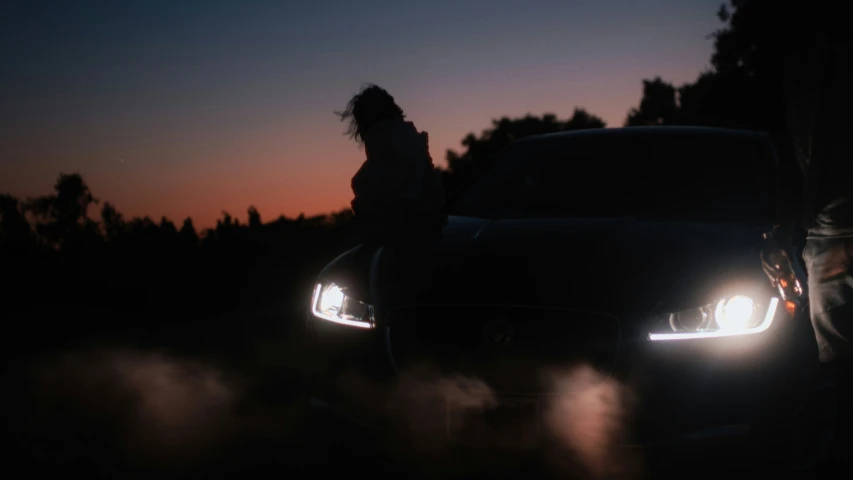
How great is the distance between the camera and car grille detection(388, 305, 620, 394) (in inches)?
148

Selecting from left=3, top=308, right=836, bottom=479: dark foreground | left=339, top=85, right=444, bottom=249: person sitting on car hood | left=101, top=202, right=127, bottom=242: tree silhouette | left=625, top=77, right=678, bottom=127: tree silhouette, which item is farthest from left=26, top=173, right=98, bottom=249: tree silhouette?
left=625, top=77, right=678, bottom=127: tree silhouette

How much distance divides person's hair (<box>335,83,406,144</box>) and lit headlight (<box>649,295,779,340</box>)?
7.77ft

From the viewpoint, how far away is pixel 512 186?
588 centimetres

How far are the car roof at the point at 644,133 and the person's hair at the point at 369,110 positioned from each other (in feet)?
3.43

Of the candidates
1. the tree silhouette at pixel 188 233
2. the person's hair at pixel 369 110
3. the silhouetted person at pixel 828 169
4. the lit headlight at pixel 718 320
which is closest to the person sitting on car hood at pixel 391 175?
the person's hair at pixel 369 110

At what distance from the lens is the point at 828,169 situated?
4.22 meters

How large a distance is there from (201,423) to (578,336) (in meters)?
2.38

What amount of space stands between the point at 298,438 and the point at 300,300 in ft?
17.3

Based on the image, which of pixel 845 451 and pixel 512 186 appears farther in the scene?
pixel 512 186

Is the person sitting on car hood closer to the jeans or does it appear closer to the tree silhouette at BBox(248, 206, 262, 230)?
the jeans

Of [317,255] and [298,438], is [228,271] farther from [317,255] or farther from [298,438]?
[298,438]

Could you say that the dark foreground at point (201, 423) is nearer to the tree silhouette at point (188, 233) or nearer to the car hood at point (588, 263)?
the car hood at point (588, 263)

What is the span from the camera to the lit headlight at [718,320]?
12.4 feet

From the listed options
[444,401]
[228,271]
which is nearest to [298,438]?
[444,401]
